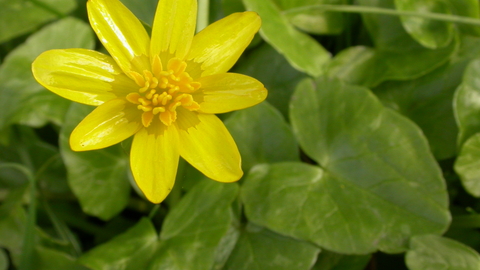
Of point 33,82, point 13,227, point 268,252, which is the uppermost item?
point 33,82

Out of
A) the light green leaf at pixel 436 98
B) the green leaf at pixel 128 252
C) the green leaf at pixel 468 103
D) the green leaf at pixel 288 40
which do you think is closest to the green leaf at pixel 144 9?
the green leaf at pixel 288 40

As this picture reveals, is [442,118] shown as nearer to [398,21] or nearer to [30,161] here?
[398,21]

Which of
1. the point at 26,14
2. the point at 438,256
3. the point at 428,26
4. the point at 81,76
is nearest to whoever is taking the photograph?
the point at 81,76

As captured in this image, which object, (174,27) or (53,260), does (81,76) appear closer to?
(174,27)

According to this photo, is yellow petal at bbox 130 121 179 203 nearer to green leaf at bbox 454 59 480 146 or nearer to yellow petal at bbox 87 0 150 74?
yellow petal at bbox 87 0 150 74

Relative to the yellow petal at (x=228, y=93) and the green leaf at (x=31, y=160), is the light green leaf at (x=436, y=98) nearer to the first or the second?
the yellow petal at (x=228, y=93)

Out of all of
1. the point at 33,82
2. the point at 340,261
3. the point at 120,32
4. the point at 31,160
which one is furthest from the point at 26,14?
the point at 340,261

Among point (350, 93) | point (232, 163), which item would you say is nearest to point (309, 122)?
point (350, 93)
